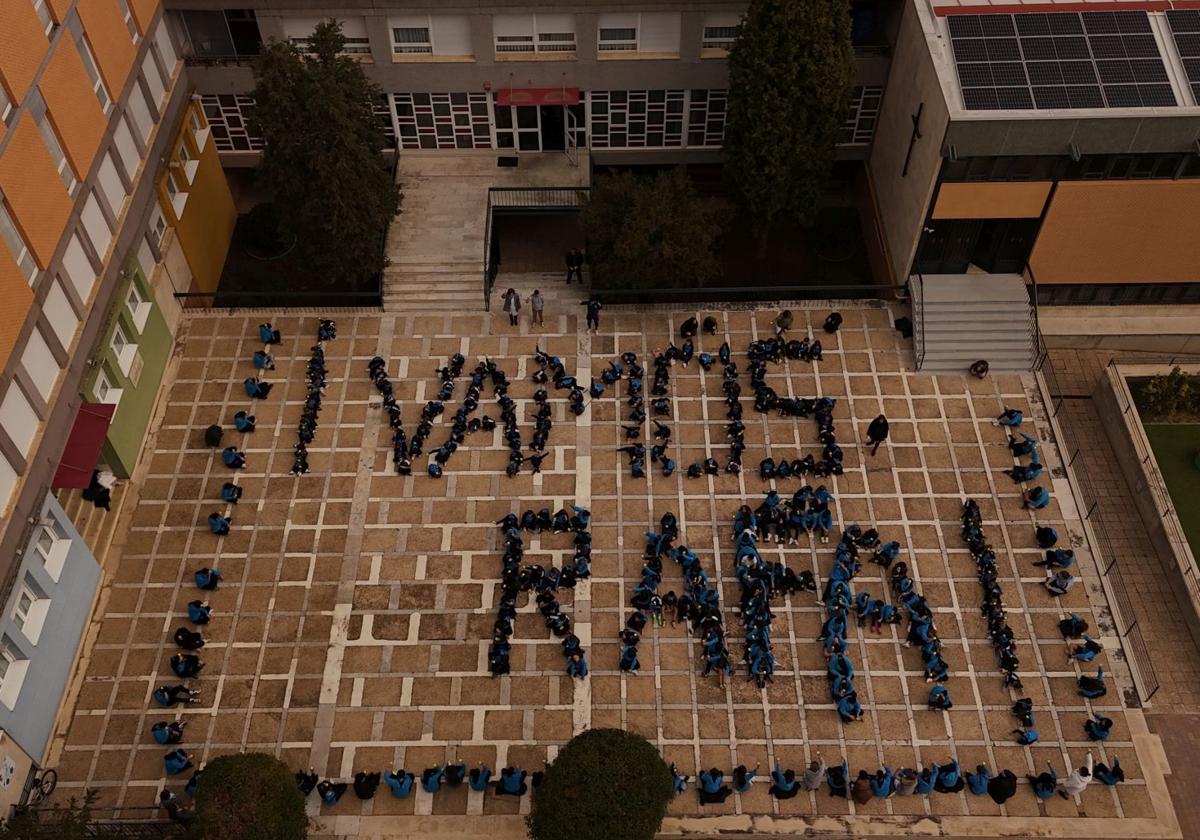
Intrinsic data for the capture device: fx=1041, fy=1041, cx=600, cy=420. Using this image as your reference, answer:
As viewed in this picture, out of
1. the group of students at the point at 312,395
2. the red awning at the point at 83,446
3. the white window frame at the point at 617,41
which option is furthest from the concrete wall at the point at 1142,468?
the red awning at the point at 83,446

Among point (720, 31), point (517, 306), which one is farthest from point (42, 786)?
point (720, 31)

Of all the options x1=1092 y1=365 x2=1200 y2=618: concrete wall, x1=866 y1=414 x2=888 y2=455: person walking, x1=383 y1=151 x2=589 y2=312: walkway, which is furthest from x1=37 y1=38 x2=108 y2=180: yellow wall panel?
x1=1092 y1=365 x2=1200 y2=618: concrete wall

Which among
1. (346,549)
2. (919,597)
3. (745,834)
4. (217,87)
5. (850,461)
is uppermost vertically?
(217,87)

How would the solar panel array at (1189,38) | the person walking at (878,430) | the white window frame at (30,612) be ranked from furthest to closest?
1. the person walking at (878,430)
2. the solar panel array at (1189,38)
3. the white window frame at (30,612)

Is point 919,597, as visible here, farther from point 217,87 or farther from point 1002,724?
point 217,87

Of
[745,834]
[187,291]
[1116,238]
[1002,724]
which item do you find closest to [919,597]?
[1002,724]

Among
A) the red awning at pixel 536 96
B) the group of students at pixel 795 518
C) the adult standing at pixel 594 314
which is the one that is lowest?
the group of students at pixel 795 518

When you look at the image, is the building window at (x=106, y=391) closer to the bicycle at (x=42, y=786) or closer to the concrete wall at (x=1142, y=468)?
the bicycle at (x=42, y=786)
